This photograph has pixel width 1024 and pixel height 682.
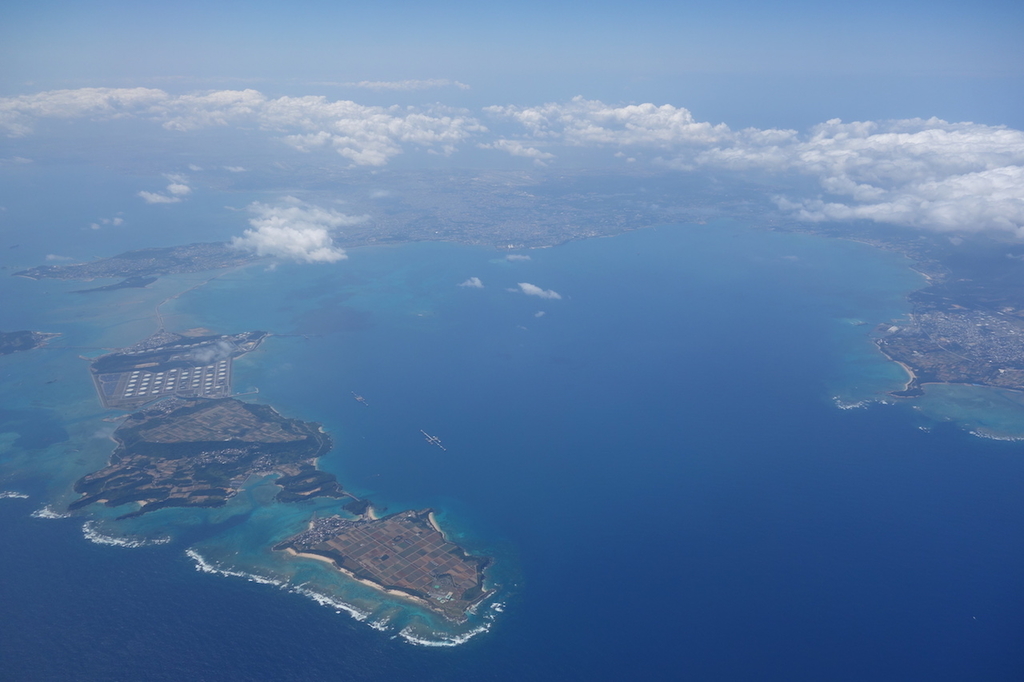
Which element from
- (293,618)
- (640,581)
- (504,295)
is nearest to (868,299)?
(504,295)

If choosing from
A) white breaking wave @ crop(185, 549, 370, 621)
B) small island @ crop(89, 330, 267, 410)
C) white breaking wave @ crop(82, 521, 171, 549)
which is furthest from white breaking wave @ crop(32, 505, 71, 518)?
small island @ crop(89, 330, 267, 410)

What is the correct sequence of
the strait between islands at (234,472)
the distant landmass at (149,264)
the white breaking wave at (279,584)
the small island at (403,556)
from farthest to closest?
the distant landmass at (149,264), the strait between islands at (234,472), the small island at (403,556), the white breaking wave at (279,584)

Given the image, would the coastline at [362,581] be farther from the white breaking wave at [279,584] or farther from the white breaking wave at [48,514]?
the white breaking wave at [48,514]

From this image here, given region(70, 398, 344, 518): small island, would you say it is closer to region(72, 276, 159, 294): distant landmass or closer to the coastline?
the coastline

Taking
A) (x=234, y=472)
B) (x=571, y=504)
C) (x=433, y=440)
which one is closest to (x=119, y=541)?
(x=234, y=472)

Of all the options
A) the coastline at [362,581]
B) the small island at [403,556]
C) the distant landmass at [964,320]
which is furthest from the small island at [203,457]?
the distant landmass at [964,320]

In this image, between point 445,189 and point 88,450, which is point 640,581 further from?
point 445,189
